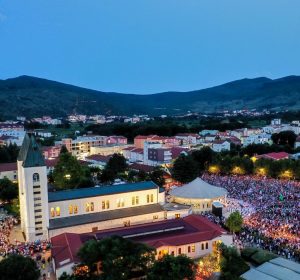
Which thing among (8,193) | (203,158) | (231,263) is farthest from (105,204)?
(203,158)

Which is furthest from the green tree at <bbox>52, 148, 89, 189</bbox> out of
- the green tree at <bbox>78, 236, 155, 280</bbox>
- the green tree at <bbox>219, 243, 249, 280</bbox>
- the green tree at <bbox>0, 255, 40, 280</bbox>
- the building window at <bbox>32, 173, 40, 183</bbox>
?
the green tree at <bbox>219, 243, 249, 280</bbox>

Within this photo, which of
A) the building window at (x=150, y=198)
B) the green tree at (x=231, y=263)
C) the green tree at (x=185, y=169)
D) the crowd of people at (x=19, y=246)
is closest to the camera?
the green tree at (x=231, y=263)

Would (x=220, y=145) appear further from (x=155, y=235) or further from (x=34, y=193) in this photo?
(x=155, y=235)

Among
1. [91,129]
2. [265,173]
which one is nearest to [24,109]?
[91,129]

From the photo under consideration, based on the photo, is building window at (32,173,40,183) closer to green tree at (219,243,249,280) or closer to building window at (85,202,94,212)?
building window at (85,202,94,212)

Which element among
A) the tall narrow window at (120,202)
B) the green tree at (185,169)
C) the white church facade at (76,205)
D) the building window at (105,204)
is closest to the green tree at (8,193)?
the white church facade at (76,205)

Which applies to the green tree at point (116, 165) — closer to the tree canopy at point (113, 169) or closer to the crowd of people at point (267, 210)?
the tree canopy at point (113, 169)

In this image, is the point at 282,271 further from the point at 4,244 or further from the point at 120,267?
the point at 4,244
